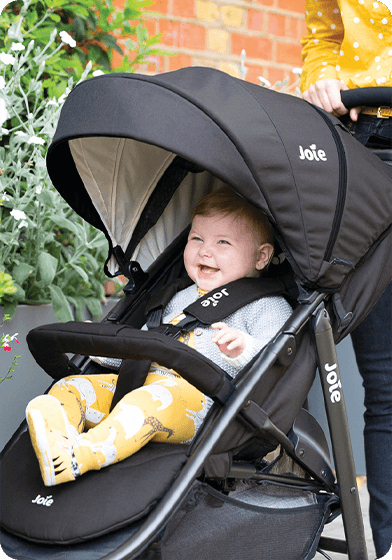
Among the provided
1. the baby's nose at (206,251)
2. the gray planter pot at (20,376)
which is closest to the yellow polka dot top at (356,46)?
the baby's nose at (206,251)

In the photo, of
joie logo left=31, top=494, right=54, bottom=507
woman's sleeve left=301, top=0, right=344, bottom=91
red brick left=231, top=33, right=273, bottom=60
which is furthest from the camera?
red brick left=231, top=33, right=273, bottom=60

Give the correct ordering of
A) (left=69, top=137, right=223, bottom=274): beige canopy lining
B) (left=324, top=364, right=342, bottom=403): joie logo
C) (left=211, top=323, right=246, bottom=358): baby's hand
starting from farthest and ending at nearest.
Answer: (left=69, top=137, right=223, bottom=274): beige canopy lining → (left=324, top=364, right=342, bottom=403): joie logo → (left=211, top=323, right=246, bottom=358): baby's hand

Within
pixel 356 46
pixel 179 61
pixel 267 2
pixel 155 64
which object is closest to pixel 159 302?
pixel 356 46

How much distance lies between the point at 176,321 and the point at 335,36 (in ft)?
3.49

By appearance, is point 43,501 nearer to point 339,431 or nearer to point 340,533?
point 339,431

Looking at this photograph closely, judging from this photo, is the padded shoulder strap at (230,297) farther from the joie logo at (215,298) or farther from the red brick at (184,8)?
the red brick at (184,8)

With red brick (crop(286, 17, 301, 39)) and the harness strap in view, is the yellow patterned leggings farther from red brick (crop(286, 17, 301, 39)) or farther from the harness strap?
red brick (crop(286, 17, 301, 39))

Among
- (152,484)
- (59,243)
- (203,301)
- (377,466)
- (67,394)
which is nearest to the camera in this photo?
(152,484)

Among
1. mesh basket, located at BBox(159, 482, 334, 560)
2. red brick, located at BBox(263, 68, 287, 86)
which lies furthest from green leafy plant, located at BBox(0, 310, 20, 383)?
red brick, located at BBox(263, 68, 287, 86)

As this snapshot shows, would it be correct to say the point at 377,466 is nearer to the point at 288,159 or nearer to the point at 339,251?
the point at 339,251

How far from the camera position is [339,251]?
1661mm

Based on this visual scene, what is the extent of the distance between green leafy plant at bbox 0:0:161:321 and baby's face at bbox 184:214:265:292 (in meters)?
0.68

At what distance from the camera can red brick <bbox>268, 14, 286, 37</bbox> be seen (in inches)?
155

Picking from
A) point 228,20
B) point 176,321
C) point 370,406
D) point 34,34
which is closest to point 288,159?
point 176,321
